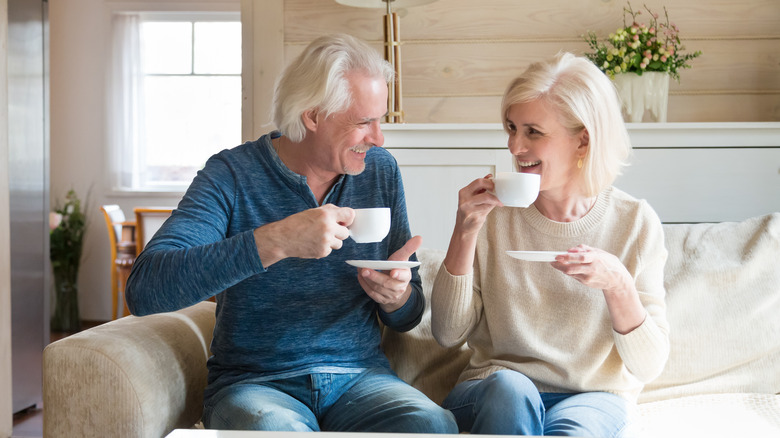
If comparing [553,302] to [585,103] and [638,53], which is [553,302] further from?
[638,53]

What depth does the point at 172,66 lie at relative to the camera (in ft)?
19.5

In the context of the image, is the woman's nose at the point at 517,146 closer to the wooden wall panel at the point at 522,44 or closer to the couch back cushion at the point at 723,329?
the couch back cushion at the point at 723,329

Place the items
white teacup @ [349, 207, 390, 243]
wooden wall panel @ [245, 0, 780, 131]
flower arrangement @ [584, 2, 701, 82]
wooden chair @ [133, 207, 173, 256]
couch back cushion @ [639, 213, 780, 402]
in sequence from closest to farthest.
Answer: white teacup @ [349, 207, 390, 243] < couch back cushion @ [639, 213, 780, 402] < flower arrangement @ [584, 2, 701, 82] < wooden wall panel @ [245, 0, 780, 131] < wooden chair @ [133, 207, 173, 256]

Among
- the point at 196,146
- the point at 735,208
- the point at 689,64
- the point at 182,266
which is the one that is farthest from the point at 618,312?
the point at 196,146

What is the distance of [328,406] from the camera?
152cm

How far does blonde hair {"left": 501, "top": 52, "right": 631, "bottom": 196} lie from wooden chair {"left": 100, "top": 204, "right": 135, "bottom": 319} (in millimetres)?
3837

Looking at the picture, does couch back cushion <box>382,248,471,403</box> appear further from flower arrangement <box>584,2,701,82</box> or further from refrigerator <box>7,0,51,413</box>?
refrigerator <box>7,0,51,413</box>

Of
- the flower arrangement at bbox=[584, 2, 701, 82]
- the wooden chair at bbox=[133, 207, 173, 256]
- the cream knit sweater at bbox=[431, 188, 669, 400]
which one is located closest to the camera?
the cream knit sweater at bbox=[431, 188, 669, 400]

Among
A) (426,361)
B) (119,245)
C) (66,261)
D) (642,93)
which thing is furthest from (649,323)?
(66,261)

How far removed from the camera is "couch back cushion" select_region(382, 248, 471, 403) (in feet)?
5.87

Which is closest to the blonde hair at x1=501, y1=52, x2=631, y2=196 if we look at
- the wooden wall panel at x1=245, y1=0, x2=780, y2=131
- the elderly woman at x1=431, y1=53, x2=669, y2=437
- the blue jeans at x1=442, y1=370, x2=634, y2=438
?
the elderly woman at x1=431, y1=53, x2=669, y2=437

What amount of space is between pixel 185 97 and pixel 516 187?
16.4 feet

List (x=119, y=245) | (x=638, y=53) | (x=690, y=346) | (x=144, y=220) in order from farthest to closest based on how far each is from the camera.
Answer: (x=119, y=245) → (x=144, y=220) → (x=638, y=53) → (x=690, y=346)

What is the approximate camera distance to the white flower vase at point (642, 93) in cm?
246
